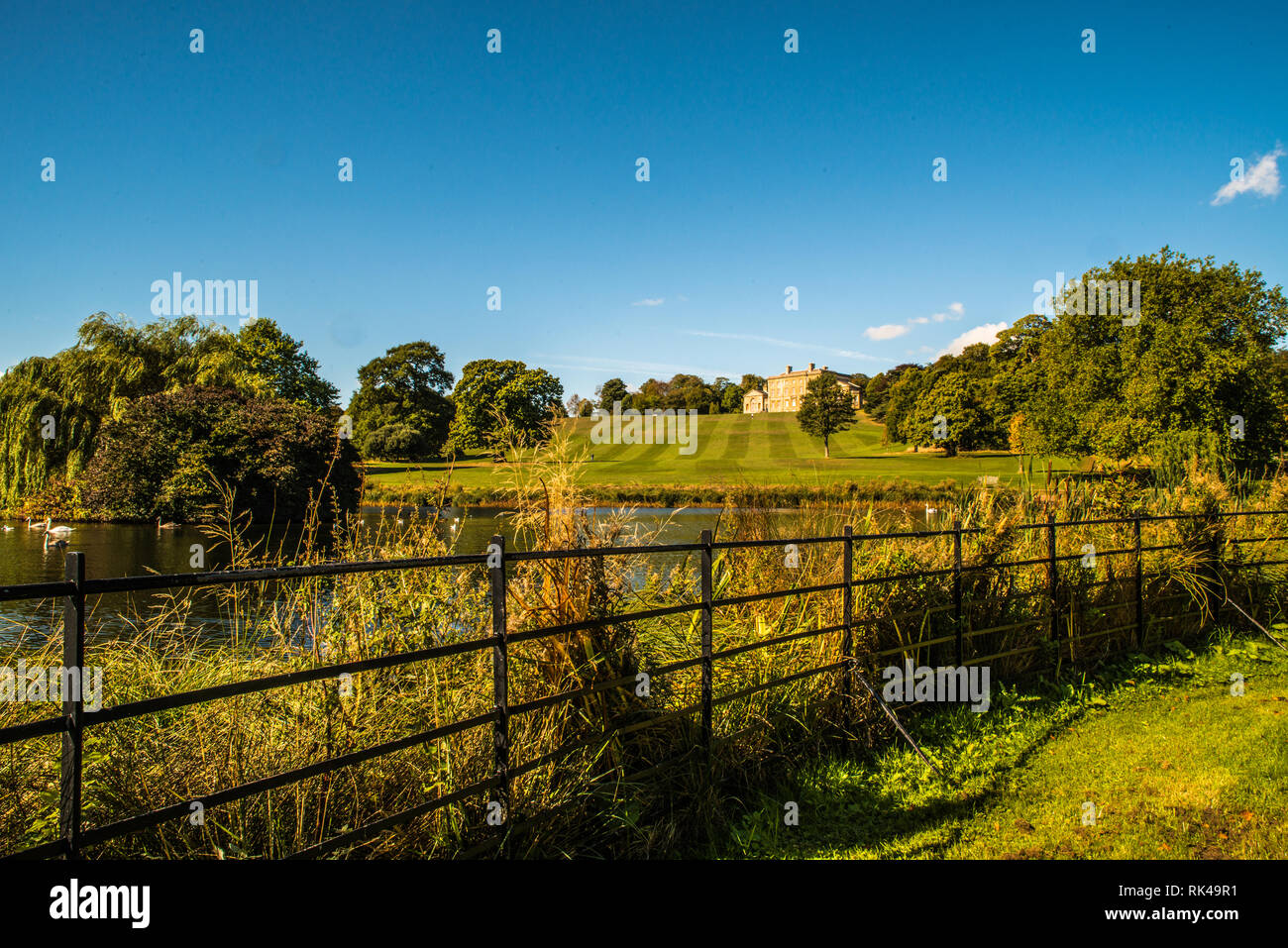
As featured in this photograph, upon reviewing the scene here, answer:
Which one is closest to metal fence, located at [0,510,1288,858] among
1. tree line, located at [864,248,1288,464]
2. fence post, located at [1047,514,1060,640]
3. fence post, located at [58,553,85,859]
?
fence post, located at [58,553,85,859]

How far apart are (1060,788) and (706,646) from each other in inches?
91.6

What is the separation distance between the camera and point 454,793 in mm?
2934

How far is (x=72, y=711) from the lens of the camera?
199cm

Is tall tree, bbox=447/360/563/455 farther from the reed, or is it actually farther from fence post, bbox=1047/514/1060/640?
fence post, bbox=1047/514/1060/640

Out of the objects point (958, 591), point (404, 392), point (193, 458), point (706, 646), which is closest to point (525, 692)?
point (706, 646)

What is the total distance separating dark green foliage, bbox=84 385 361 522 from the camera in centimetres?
2820

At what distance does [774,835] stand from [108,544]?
2659 cm

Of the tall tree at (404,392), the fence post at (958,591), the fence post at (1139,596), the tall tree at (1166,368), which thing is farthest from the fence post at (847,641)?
the tall tree at (404,392)

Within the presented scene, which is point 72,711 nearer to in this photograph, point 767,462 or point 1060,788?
point 1060,788

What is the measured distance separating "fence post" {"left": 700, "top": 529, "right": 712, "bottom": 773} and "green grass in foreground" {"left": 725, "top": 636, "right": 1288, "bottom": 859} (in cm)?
47

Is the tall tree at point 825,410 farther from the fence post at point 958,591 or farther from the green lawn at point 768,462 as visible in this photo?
the fence post at point 958,591

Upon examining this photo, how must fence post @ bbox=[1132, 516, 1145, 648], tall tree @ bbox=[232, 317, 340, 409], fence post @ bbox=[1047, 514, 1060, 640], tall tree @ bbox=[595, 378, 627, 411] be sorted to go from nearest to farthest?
fence post @ bbox=[1047, 514, 1060, 640], fence post @ bbox=[1132, 516, 1145, 648], tall tree @ bbox=[232, 317, 340, 409], tall tree @ bbox=[595, 378, 627, 411]

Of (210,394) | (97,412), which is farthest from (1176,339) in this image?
(97,412)
